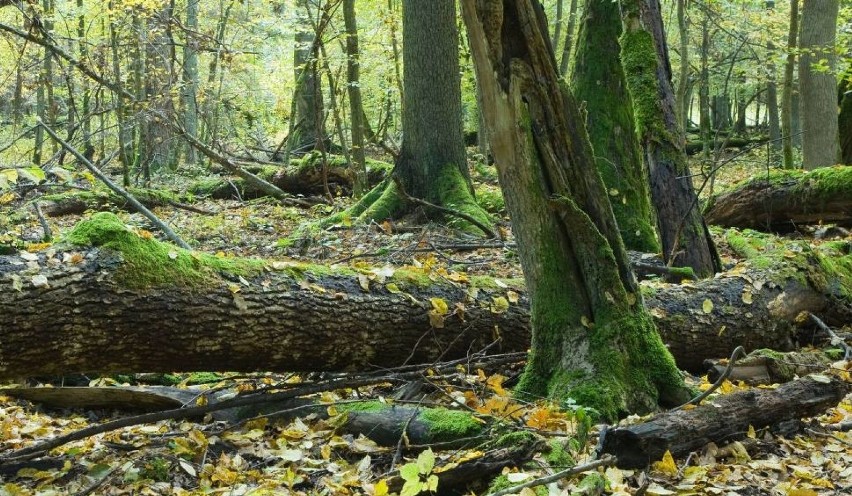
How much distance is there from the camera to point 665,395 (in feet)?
13.5

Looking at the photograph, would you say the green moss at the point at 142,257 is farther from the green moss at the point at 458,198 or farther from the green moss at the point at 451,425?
the green moss at the point at 458,198

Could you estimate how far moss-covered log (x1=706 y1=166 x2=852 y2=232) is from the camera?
9906mm

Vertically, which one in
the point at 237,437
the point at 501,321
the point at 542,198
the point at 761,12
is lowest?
the point at 237,437

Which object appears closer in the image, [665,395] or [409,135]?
[665,395]

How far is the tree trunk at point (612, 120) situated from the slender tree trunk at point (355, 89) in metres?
4.77

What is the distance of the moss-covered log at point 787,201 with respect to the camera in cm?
991

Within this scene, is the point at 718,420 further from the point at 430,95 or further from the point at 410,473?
the point at 430,95

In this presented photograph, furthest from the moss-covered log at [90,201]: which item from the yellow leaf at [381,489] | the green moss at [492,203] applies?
the yellow leaf at [381,489]

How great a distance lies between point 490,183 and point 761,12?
1285 centimetres

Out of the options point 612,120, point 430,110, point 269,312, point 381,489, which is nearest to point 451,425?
point 381,489

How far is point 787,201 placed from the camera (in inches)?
405

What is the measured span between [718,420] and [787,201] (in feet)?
25.7

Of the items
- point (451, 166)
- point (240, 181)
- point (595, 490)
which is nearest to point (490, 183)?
point (240, 181)

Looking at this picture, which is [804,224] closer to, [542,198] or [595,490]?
[542,198]
